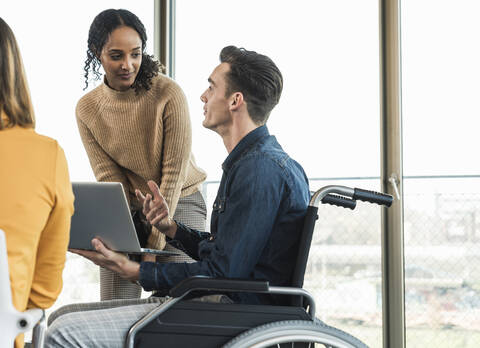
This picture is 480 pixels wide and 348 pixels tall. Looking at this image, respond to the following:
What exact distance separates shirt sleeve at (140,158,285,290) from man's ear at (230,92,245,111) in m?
0.26

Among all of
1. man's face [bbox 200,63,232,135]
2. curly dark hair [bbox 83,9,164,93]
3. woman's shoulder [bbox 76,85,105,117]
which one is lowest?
man's face [bbox 200,63,232,135]

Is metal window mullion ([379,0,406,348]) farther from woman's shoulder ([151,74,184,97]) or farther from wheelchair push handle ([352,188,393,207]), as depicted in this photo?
wheelchair push handle ([352,188,393,207])

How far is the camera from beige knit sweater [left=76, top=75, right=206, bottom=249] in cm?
230

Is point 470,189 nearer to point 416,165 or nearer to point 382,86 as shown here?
point 416,165

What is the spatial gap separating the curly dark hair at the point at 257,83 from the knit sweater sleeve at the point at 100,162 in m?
0.79

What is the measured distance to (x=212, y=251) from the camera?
154 centimetres

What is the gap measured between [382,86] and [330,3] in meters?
0.51

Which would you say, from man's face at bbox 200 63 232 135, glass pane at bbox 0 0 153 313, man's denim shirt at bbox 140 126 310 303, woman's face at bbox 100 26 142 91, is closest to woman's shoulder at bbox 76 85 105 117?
woman's face at bbox 100 26 142 91

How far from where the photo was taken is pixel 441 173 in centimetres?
286

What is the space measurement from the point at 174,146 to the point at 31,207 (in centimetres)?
122

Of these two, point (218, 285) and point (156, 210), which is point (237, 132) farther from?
point (218, 285)

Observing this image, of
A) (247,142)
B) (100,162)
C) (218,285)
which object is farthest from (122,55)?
(218,285)

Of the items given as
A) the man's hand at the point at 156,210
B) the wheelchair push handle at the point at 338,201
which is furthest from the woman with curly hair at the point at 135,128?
the wheelchair push handle at the point at 338,201

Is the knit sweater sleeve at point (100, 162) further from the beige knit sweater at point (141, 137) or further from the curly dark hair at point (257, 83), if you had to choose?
the curly dark hair at point (257, 83)
